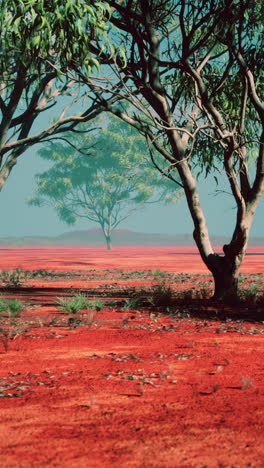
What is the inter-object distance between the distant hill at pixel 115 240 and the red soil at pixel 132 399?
95853 millimetres

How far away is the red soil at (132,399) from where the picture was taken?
3938 millimetres

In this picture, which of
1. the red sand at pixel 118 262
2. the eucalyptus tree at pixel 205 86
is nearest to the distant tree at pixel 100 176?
the red sand at pixel 118 262

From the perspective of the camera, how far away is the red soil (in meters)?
3.94

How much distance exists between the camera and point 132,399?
540 cm

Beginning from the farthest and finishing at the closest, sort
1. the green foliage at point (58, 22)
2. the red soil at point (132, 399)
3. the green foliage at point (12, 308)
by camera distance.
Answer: the green foliage at point (12, 308)
the green foliage at point (58, 22)
the red soil at point (132, 399)

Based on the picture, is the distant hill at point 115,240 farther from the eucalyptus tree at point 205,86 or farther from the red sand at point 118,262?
the eucalyptus tree at point 205,86

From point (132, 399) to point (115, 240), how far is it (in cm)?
11034

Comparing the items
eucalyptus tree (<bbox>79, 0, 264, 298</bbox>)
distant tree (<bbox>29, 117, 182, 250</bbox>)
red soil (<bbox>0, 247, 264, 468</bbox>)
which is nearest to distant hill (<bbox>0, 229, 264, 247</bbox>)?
distant tree (<bbox>29, 117, 182, 250</bbox>)

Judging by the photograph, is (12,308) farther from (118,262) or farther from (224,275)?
(118,262)

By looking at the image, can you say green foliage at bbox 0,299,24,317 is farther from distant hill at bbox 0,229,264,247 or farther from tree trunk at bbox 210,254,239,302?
distant hill at bbox 0,229,264,247

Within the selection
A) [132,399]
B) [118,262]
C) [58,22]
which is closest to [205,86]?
[58,22]

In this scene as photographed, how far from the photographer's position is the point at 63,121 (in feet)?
58.6

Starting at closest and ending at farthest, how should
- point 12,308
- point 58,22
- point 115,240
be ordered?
point 58,22 < point 12,308 < point 115,240

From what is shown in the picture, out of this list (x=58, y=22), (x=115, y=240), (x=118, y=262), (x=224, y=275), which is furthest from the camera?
(x=115, y=240)
